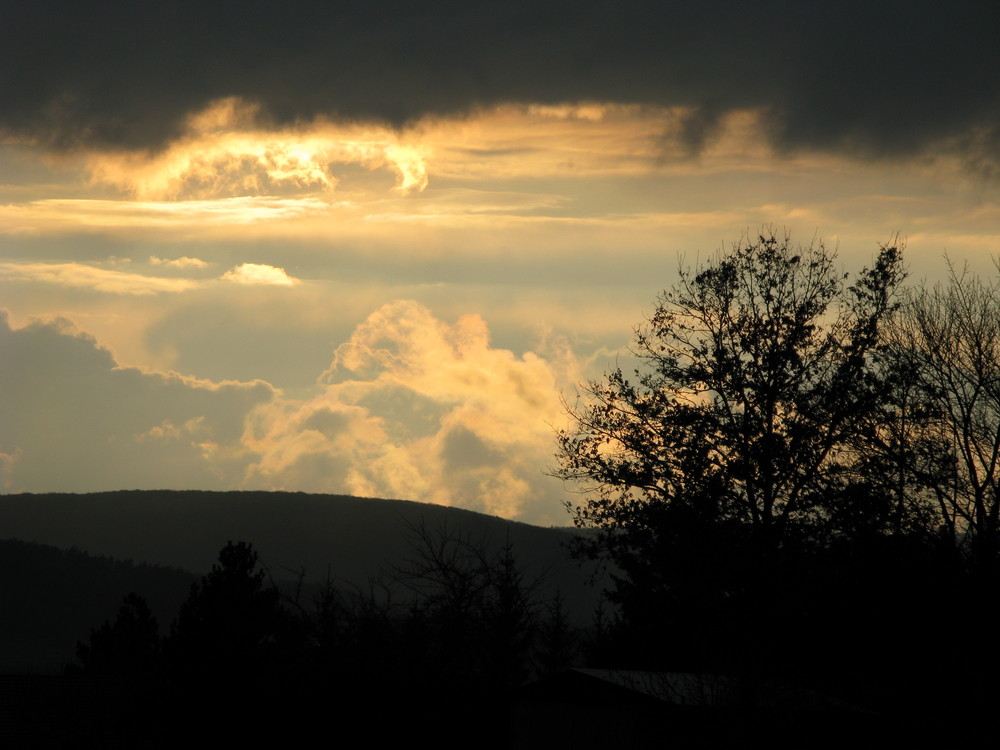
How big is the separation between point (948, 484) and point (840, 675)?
7354 mm

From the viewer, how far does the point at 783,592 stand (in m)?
22.8

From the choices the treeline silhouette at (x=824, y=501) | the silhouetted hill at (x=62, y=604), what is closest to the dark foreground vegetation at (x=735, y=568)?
the treeline silhouette at (x=824, y=501)

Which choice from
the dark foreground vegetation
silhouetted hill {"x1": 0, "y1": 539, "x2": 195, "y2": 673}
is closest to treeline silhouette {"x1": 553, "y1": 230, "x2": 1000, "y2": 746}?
the dark foreground vegetation

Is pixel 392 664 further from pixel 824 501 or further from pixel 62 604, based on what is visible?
pixel 62 604

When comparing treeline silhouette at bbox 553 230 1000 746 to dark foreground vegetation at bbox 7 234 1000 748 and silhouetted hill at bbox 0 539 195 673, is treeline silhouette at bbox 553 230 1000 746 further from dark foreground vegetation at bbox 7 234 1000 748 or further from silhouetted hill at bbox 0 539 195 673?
silhouetted hill at bbox 0 539 195 673

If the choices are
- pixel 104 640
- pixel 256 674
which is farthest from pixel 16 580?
pixel 256 674

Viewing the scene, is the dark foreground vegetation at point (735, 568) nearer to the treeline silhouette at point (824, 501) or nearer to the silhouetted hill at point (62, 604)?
the treeline silhouette at point (824, 501)

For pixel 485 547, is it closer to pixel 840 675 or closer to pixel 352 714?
pixel 352 714

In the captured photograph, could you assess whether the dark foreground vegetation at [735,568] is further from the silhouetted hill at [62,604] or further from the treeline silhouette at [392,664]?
the silhouetted hill at [62,604]

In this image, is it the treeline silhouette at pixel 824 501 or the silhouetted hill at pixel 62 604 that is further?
the silhouetted hill at pixel 62 604

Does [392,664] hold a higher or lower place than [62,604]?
lower

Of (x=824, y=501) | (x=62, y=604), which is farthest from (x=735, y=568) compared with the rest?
(x=62, y=604)

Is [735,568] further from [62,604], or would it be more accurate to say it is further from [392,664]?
[62,604]

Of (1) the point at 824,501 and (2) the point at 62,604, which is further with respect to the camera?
(2) the point at 62,604
